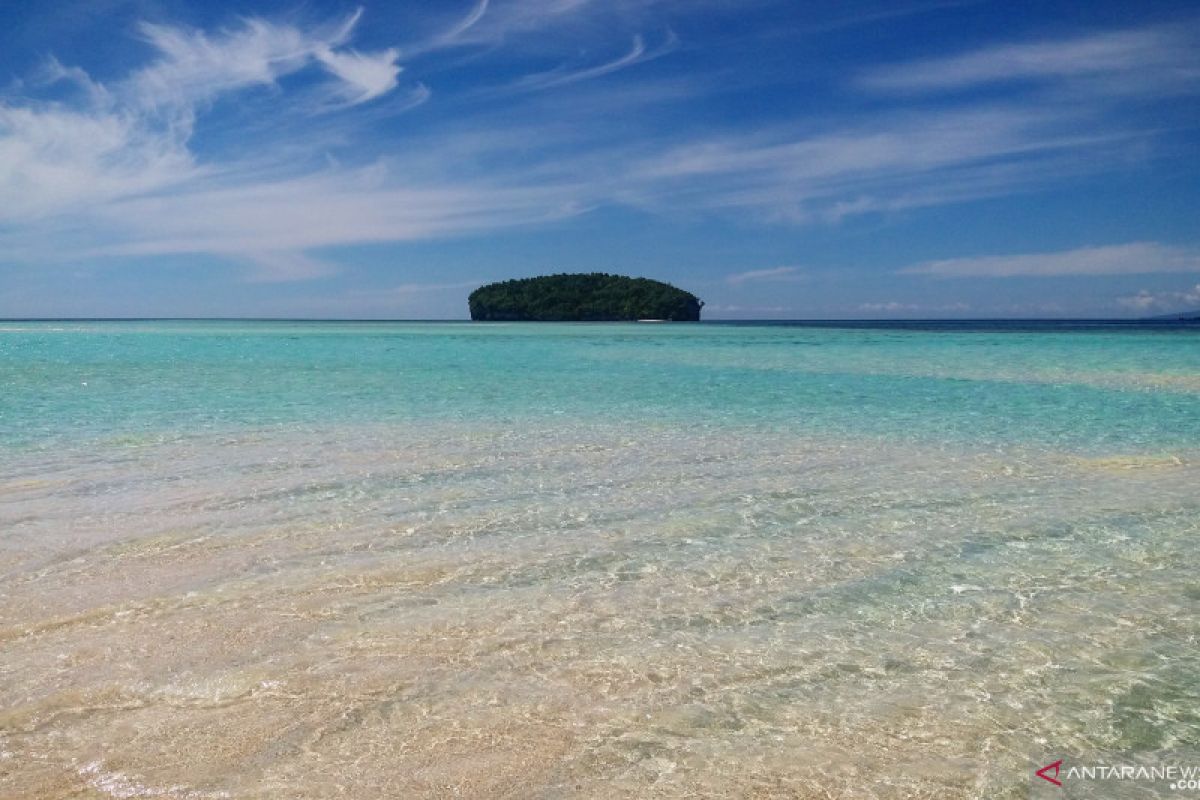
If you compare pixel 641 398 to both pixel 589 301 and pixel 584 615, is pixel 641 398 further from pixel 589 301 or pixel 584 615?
pixel 589 301

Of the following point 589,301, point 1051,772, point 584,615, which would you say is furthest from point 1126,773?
point 589,301

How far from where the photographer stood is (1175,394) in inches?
680

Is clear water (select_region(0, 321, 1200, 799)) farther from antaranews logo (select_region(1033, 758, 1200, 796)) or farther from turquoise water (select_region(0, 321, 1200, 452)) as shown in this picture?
turquoise water (select_region(0, 321, 1200, 452))

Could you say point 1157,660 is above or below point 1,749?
below

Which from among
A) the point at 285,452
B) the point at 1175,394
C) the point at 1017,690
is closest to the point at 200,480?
the point at 285,452

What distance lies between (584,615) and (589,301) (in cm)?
16327

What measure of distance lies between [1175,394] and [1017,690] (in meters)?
17.6

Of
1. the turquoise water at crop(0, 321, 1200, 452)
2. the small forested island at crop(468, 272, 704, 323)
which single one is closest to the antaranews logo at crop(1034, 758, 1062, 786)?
the turquoise water at crop(0, 321, 1200, 452)

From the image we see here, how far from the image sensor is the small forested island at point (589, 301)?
165 metres

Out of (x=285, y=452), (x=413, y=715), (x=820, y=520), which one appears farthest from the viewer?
(x=285, y=452)

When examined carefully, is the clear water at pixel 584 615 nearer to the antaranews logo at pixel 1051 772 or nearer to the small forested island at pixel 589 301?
the antaranews logo at pixel 1051 772

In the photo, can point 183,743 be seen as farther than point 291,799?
Yes

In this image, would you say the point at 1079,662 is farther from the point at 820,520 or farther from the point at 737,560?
the point at 820,520

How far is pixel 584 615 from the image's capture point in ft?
14.4
